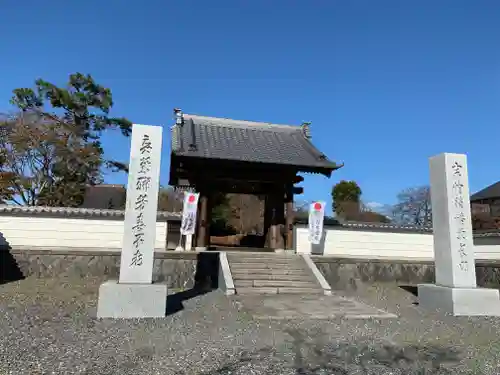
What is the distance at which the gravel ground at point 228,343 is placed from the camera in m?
4.27

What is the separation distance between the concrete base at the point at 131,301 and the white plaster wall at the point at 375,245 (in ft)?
22.7

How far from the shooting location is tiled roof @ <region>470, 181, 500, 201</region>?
3284cm

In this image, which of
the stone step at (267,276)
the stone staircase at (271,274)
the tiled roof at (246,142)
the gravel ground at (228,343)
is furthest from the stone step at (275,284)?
the tiled roof at (246,142)

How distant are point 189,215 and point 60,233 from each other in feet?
14.6

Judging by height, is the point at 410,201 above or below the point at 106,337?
above

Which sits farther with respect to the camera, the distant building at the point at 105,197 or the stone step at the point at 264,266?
the distant building at the point at 105,197

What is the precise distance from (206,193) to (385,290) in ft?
22.9

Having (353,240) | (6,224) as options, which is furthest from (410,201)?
(6,224)

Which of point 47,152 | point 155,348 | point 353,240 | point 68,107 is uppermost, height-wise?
point 68,107

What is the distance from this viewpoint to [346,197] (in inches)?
1697

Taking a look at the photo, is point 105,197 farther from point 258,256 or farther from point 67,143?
point 258,256

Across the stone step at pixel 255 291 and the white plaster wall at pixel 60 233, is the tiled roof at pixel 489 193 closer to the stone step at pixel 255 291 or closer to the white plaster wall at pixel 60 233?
the stone step at pixel 255 291

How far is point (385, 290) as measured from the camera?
11.1m

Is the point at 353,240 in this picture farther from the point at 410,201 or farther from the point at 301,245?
the point at 410,201
